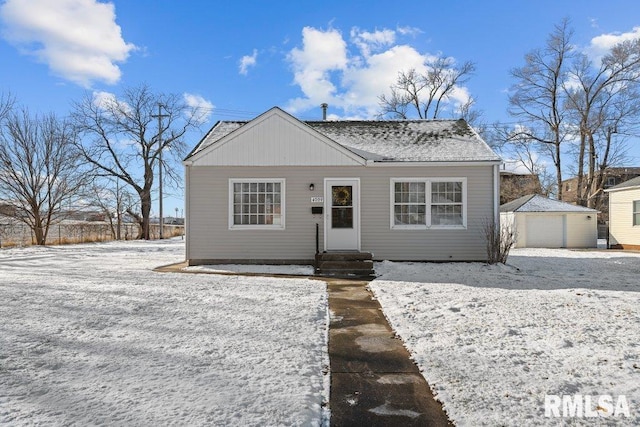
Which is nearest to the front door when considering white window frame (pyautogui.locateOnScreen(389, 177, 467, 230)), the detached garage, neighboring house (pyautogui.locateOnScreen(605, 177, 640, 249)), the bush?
white window frame (pyautogui.locateOnScreen(389, 177, 467, 230))

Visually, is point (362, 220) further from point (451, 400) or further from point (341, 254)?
point (451, 400)

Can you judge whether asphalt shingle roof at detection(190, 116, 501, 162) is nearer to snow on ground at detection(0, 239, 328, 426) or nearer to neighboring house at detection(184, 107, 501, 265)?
neighboring house at detection(184, 107, 501, 265)

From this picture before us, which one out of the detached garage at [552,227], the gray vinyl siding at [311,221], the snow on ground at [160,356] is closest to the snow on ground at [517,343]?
the snow on ground at [160,356]

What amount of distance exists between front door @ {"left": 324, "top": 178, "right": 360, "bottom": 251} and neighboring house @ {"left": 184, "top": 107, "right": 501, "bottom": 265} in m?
0.03

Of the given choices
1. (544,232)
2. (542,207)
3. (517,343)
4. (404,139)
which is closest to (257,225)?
(404,139)

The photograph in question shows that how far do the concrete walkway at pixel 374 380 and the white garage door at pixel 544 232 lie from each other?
18.4 m

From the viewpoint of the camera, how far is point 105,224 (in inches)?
1028

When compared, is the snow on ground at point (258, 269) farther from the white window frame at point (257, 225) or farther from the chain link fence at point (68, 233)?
the chain link fence at point (68, 233)

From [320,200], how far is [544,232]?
15.7 metres

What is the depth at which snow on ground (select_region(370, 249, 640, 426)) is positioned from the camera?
2.76 m

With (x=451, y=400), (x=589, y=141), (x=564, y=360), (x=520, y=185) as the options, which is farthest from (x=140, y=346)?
(x=520, y=185)

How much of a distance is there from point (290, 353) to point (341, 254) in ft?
19.3

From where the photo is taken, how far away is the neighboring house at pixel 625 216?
18.9 meters

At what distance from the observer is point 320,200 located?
10.4 meters
